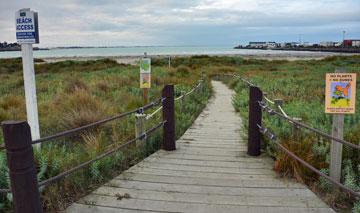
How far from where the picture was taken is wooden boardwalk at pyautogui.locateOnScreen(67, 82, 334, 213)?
12.6 feet

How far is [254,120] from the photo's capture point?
595cm

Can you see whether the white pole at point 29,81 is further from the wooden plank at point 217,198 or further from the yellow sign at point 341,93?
the yellow sign at point 341,93

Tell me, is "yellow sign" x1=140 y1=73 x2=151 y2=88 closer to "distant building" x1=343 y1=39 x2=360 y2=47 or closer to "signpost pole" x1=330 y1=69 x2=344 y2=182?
"signpost pole" x1=330 y1=69 x2=344 y2=182

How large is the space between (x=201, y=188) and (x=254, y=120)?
199 centimetres

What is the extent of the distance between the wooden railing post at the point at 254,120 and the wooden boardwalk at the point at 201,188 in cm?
19

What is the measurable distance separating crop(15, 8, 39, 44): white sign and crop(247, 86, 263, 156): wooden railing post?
352 cm

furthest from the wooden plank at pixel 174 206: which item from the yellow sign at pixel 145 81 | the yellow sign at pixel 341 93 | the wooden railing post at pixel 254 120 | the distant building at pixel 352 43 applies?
the distant building at pixel 352 43

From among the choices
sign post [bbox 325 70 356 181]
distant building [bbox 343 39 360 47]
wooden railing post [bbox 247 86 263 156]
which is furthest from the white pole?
distant building [bbox 343 39 360 47]

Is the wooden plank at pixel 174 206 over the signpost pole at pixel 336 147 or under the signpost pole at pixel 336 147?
under

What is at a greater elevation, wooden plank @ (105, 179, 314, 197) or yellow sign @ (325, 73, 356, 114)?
yellow sign @ (325, 73, 356, 114)

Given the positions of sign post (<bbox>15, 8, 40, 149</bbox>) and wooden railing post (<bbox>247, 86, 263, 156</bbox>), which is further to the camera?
wooden railing post (<bbox>247, 86, 263, 156</bbox>)

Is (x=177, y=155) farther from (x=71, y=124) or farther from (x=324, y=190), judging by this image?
(x=71, y=124)

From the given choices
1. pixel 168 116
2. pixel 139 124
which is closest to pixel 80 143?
pixel 139 124

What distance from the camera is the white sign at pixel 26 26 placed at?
482 centimetres
